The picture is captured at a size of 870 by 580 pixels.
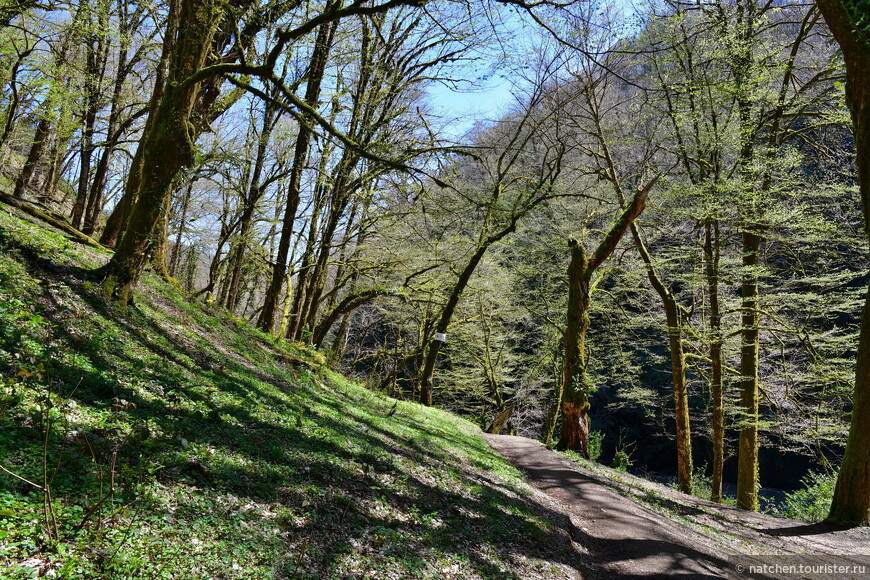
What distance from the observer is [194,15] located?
5.47 m

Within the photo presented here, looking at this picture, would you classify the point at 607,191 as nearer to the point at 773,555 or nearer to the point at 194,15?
the point at 773,555

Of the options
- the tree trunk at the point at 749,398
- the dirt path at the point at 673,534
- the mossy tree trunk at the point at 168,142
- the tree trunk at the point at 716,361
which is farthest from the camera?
the tree trunk at the point at 716,361

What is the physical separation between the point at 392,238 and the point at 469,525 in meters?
12.4

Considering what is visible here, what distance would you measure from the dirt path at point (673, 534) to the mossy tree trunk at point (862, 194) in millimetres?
486

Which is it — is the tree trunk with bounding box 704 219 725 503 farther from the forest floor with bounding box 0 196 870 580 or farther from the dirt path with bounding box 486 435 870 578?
the forest floor with bounding box 0 196 870 580

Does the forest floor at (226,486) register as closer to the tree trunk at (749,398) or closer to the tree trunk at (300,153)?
the tree trunk at (300,153)

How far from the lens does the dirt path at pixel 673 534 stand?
492 centimetres

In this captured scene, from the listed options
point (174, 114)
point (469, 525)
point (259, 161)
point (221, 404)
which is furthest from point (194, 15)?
point (259, 161)

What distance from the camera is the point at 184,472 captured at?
3.15m

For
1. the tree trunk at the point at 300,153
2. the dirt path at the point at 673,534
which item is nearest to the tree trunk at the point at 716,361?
the dirt path at the point at 673,534

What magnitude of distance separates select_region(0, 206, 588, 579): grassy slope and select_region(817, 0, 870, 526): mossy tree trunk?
5.33 m

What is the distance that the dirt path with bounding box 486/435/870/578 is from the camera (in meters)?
4.92

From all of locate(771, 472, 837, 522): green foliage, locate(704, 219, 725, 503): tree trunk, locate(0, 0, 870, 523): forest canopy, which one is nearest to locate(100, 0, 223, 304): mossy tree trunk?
locate(0, 0, 870, 523): forest canopy

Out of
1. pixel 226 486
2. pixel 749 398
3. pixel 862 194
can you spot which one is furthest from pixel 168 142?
pixel 749 398
